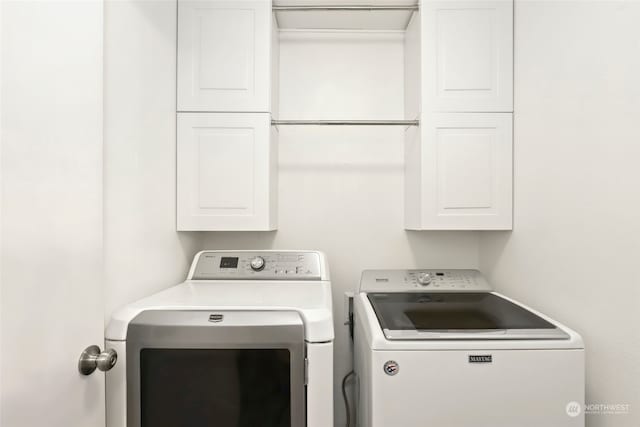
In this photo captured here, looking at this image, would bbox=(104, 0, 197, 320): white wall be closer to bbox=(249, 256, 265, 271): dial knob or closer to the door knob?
the door knob

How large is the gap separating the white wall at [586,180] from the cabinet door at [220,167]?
1.18 meters

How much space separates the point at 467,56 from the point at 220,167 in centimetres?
129

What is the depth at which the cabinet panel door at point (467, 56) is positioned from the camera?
170 cm

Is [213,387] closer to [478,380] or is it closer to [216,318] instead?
[216,318]

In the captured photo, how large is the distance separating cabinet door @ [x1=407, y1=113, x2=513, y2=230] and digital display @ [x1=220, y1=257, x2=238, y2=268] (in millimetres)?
926

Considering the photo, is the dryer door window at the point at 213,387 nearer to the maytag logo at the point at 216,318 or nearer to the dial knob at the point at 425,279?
the maytag logo at the point at 216,318

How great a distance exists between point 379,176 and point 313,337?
1.24 metres

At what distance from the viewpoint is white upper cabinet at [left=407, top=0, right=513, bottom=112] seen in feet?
5.58

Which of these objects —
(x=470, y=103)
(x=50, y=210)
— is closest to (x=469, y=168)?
(x=470, y=103)

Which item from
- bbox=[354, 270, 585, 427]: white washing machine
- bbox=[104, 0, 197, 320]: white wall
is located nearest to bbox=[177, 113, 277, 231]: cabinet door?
bbox=[104, 0, 197, 320]: white wall

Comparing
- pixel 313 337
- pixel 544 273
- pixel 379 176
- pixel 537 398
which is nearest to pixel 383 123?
pixel 379 176

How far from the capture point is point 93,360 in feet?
2.94

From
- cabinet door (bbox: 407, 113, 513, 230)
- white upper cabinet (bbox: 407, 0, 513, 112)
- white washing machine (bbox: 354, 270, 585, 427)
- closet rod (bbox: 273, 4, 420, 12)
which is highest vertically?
closet rod (bbox: 273, 4, 420, 12)

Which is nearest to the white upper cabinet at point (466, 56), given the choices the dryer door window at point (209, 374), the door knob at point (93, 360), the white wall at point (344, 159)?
the white wall at point (344, 159)
